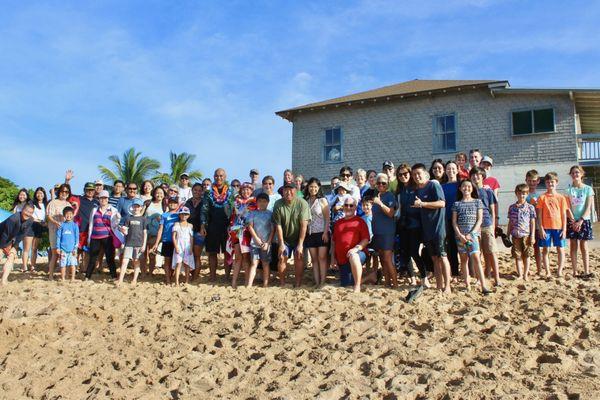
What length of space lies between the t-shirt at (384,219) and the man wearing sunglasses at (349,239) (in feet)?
0.73

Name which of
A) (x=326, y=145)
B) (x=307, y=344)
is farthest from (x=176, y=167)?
(x=307, y=344)

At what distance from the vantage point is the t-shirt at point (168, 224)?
27.4 feet

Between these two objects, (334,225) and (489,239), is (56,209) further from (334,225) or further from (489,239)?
(489,239)

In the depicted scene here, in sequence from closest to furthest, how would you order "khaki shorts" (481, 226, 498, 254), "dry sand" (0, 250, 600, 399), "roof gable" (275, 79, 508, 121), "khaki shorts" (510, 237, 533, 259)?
"dry sand" (0, 250, 600, 399), "khaki shorts" (481, 226, 498, 254), "khaki shorts" (510, 237, 533, 259), "roof gable" (275, 79, 508, 121)

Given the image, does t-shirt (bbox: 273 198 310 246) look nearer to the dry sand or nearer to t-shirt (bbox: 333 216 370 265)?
t-shirt (bbox: 333 216 370 265)

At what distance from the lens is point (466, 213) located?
21.6ft

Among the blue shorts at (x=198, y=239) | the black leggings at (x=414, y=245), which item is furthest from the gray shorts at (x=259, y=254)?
the black leggings at (x=414, y=245)

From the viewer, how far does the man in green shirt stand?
7.56 m

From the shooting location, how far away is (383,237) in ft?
23.1

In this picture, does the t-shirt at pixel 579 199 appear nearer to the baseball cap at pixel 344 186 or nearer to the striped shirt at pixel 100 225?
the baseball cap at pixel 344 186

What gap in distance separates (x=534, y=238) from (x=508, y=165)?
10.6 m

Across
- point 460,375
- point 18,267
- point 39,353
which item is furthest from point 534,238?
point 18,267

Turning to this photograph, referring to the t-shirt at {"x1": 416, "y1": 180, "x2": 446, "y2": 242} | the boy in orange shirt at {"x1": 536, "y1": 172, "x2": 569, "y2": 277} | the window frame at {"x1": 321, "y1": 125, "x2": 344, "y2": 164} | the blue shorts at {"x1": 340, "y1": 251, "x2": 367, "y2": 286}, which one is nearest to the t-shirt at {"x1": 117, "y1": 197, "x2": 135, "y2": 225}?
the blue shorts at {"x1": 340, "y1": 251, "x2": 367, "y2": 286}

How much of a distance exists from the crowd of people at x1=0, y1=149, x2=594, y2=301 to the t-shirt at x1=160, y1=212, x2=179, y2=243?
0.02 m
